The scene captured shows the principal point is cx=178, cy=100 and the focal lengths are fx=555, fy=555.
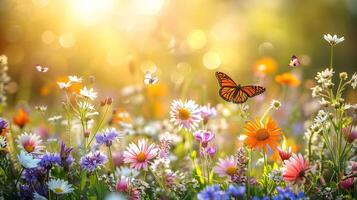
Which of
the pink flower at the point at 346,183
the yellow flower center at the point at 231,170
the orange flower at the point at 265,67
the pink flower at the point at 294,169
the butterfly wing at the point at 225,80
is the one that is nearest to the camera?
the pink flower at the point at 294,169

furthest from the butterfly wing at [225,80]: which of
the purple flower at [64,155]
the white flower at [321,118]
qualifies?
the purple flower at [64,155]

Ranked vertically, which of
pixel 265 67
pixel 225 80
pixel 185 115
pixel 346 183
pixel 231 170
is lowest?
pixel 346 183

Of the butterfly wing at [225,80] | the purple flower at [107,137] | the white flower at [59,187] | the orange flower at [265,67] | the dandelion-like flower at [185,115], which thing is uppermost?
the orange flower at [265,67]

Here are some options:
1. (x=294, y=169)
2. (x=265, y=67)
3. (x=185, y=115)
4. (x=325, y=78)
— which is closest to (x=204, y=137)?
(x=185, y=115)

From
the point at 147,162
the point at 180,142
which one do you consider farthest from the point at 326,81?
the point at 180,142

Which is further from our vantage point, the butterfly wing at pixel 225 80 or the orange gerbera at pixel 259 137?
the butterfly wing at pixel 225 80

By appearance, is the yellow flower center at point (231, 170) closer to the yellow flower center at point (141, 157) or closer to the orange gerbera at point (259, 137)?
the orange gerbera at point (259, 137)

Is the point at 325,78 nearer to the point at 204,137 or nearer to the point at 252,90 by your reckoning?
the point at 252,90

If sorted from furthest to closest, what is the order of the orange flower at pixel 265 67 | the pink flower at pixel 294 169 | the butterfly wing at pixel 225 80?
the orange flower at pixel 265 67 < the butterfly wing at pixel 225 80 < the pink flower at pixel 294 169

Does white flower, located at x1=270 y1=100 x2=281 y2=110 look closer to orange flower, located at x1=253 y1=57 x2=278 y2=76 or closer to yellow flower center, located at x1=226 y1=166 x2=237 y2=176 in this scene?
yellow flower center, located at x1=226 y1=166 x2=237 y2=176
